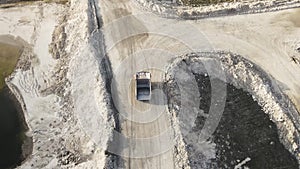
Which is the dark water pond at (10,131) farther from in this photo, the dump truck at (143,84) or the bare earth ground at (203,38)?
the dump truck at (143,84)

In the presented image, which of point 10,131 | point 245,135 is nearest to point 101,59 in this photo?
point 10,131

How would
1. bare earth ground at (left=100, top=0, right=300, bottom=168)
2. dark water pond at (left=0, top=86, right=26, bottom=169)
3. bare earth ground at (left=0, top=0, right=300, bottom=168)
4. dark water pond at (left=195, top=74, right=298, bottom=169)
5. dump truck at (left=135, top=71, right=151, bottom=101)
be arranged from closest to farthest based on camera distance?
bare earth ground at (left=0, top=0, right=300, bottom=168), dark water pond at (left=195, top=74, right=298, bottom=169), dark water pond at (left=0, top=86, right=26, bottom=169), dump truck at (left=135, top=71, right=151, bottom=101), bare earth ground at (left=100, top=0, right=300, bottom=168)

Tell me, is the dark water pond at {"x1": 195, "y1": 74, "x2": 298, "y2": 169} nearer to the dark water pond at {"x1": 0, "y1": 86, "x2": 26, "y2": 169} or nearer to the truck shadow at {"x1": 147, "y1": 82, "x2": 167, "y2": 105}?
the truck shadow at {"x1": 147, "y1": 82, "x2": 167, "y2": 105}

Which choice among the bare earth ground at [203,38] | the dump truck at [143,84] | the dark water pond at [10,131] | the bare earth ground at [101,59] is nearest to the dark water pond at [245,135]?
the bare earth ground at [101,59]

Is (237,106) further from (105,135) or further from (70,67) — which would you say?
(70,67)

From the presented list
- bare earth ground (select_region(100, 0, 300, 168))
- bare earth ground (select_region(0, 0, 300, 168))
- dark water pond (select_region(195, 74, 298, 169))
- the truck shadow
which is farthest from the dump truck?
dark water pond (select_region(195, 74, 298, 169))

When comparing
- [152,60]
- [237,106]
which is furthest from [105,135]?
[237,106]
